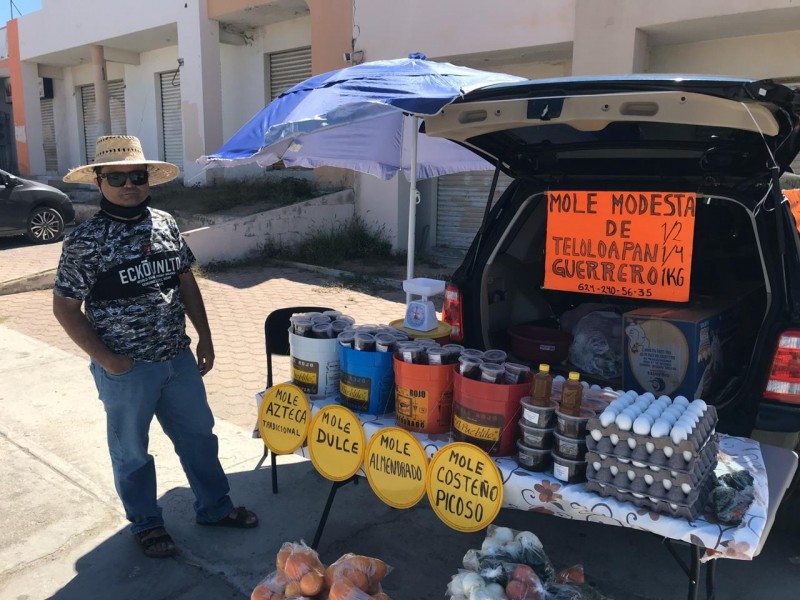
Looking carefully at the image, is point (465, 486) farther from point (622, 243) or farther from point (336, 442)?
point (622, 243)

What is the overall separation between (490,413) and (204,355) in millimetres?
1673

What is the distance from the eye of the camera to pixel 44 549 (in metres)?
3.12

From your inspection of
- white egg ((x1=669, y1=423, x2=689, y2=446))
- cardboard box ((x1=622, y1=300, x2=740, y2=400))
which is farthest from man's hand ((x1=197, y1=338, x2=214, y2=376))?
white egg ((x1=669, y1=423, x2=689, y2=446))

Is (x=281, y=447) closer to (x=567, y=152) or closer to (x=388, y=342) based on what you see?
(x=388, y=342)

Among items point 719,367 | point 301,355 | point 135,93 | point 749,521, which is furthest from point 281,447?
point 135,93

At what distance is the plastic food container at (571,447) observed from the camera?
89.7 inches

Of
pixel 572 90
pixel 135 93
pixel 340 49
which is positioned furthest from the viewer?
pixel 135 93

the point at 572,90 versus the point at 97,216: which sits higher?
the point at 572,90

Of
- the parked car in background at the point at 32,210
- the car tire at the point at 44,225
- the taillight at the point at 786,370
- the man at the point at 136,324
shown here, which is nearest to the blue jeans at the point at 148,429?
the man at the point at 136,324

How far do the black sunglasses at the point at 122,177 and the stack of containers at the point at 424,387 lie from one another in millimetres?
1421

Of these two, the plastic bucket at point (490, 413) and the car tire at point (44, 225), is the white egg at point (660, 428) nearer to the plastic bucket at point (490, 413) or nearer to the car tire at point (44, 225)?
the plastic bucket at point (490, 413)

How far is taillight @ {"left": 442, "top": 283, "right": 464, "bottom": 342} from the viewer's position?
349 centimetres

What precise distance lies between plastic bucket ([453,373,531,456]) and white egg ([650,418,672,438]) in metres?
0.52

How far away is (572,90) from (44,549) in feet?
10.5
